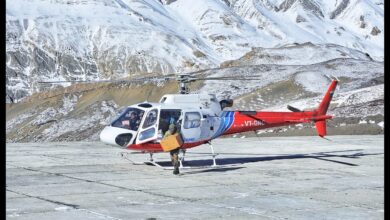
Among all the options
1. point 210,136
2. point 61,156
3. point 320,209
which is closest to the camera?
point 320,209

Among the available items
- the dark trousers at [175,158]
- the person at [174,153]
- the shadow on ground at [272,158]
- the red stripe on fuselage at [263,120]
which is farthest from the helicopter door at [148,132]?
the red stripe on fuselage at [263,120]

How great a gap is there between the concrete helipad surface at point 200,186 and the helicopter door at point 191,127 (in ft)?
3.47

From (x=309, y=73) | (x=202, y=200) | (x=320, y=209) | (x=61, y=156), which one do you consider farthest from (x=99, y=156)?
(x=309, y=73)

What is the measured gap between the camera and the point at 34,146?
26.6m

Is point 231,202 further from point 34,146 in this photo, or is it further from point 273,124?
point 34,146

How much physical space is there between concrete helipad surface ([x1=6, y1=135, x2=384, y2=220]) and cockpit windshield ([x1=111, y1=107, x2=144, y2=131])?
116 centimetres

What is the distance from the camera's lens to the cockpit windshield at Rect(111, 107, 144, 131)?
59.9 feet

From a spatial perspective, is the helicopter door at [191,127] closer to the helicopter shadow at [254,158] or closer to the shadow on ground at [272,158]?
the helicopter shadow at [254,158]

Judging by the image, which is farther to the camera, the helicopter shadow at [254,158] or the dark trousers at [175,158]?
the helicopter shadow at [254,158]

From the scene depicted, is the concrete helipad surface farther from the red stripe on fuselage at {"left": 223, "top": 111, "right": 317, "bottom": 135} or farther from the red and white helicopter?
the red stripe on fuselage at {"left": 223, "top": 111, "right": 317, "bottom": 135}

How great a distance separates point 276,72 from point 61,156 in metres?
44.4

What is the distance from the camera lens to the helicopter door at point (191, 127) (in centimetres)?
1850

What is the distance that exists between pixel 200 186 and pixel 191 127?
4.01 meters

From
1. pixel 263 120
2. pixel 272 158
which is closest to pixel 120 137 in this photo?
pixel 263 120
